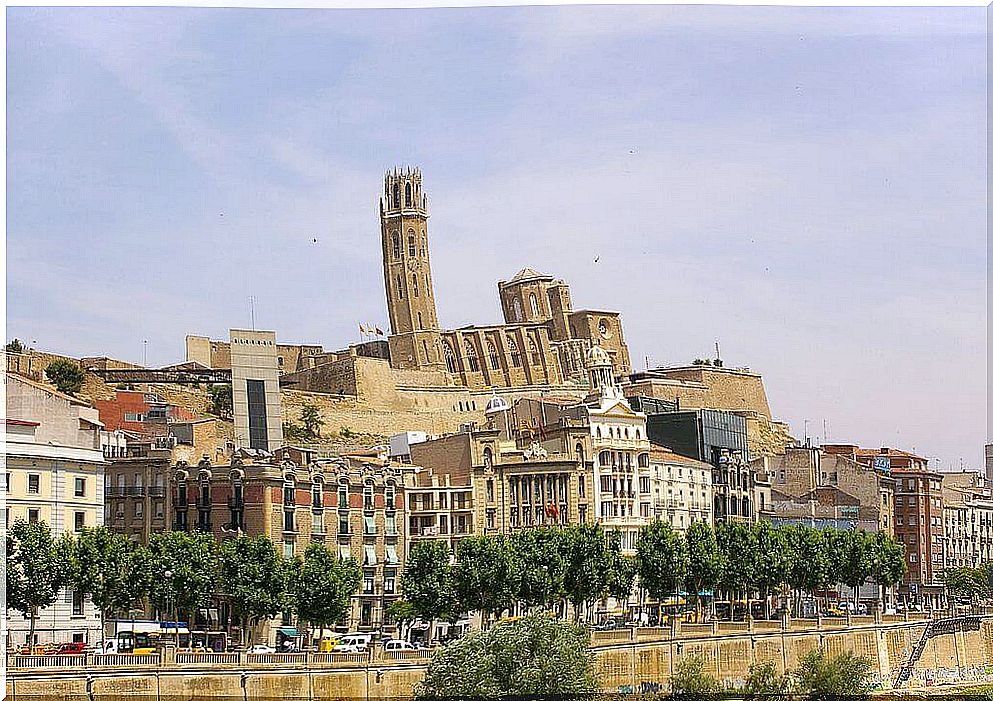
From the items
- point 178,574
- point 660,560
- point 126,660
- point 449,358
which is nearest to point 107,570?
point 178,574

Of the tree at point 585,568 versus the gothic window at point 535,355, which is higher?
the gothic window at point 535,355

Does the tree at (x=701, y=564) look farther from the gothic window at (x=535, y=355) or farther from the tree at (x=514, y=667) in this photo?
the tree at (x=514, y=667)

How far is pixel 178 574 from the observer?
38.4 ft

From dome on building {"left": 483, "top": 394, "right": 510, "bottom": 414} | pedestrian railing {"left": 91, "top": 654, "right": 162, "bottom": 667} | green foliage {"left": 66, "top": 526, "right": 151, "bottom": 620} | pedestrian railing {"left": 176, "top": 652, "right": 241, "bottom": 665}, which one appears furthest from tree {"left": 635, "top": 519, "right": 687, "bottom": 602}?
pedestrian railing {"left": 91, "top": 654, "right": 162, "bottom": 667}

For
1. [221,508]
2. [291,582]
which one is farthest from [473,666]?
[221,508]

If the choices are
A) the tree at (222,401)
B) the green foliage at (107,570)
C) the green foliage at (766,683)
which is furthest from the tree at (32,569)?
the green foliage at (766,683)

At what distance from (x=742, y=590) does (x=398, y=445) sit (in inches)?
121

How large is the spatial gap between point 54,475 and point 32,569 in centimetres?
81

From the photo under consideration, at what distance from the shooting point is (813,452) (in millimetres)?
13297

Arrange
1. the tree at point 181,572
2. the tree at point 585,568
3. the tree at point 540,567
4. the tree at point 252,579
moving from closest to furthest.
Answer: the tree at point 181,572
the tree at point 252,579
the tree at point 540,567
the tree at point 585,568

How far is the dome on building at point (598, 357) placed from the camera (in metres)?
→ 13.1

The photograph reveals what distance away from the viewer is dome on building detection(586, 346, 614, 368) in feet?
42.9

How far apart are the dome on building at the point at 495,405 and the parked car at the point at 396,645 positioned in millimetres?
2445

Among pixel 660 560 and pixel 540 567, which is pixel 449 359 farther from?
pixel 660 560
